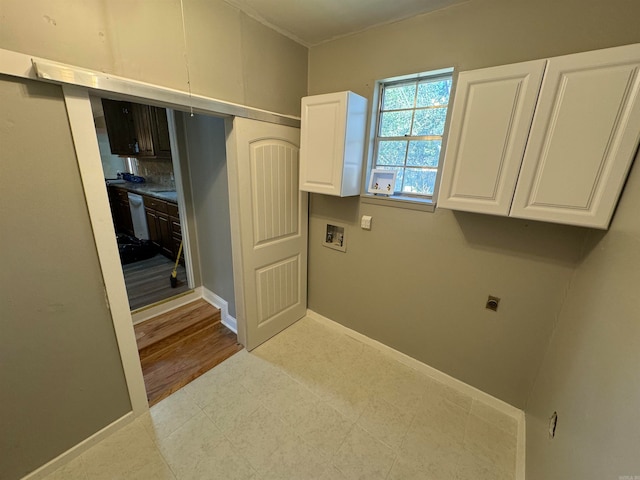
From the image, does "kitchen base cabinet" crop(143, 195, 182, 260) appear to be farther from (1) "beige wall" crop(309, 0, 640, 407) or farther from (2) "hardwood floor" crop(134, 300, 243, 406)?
(1) "beige wall" crop(309, 0, 640, 407)

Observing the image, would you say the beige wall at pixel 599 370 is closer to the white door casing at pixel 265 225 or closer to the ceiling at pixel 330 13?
the ceiling at pixel 330 13

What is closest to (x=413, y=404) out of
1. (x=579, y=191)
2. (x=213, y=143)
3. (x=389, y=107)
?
(x=579, y=191)

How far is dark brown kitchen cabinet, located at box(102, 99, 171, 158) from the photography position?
310 centimetres

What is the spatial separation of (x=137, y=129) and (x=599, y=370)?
4.54 meters

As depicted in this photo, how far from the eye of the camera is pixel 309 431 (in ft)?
5.16

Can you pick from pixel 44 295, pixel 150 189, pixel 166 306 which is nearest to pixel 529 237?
pixel 44 295

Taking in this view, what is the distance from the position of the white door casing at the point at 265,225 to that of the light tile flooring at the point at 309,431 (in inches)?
16.7

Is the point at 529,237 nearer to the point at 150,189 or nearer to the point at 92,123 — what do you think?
the point at 92,123

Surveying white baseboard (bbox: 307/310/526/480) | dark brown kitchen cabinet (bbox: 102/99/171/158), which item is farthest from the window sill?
dark brown kitchen cabinet (bbox: 102/99/171/158)

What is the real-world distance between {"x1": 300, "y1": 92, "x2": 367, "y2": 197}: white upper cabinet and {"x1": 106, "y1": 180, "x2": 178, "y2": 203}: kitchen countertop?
2156 mm

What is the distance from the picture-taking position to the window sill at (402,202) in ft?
5.77

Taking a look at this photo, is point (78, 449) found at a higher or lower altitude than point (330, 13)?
lower

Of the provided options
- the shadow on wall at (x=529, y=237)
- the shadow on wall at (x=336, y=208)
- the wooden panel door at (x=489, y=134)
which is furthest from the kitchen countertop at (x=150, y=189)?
the shadow on wall at (x=529, y=237)

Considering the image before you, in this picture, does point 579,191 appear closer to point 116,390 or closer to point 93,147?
point 93,147
